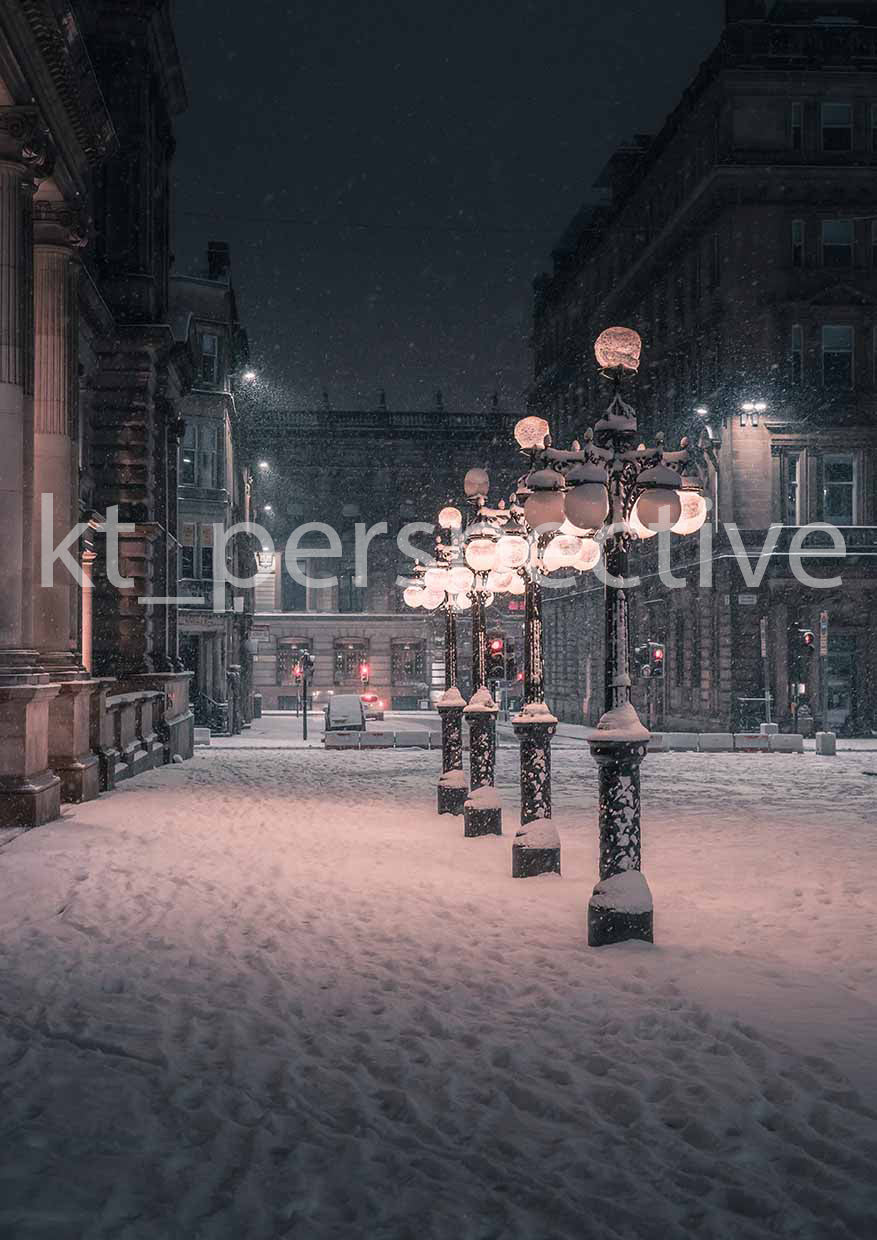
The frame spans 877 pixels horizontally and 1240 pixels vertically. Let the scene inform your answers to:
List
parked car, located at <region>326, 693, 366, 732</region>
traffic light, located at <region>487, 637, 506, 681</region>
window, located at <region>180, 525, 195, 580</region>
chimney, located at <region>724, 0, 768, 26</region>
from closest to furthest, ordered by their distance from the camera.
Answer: traffic light, located at <region>487, 637, 506, 681</region>
chimney, located at <region>724, 0, 768, 26</region>
parked car, located at <region>326, 693, 366, 732</region>
window, located at <region>180, 525, 195, 580</region>

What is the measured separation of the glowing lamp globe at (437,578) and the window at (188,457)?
88.1 ft

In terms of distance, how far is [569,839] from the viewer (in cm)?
1561

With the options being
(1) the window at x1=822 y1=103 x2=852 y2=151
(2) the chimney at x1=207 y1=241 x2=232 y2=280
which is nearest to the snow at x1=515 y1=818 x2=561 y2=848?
(1) the window at x1=822 y1=103 x2=852 y2=151

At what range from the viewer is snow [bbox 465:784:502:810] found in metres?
15.6

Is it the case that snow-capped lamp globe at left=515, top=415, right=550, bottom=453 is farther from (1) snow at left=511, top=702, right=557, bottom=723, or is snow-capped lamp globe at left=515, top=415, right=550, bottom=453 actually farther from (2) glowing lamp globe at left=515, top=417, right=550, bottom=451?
(1) snow at left=511, top=702, right=557, bottom=723

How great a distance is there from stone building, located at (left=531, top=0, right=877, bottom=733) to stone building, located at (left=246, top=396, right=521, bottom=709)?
3295 centimetres

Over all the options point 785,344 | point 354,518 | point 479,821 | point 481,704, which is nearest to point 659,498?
point 479,821

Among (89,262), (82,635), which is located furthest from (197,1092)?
(89,262)

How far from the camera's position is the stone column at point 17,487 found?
15.3 m

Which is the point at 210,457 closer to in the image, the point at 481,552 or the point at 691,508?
the point at 481,552

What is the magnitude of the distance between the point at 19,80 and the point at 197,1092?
13.4 meters

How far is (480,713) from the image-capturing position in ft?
54.0

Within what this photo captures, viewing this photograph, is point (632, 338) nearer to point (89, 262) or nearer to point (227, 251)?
point (89, 262)

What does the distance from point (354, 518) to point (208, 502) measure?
31.1 meters
